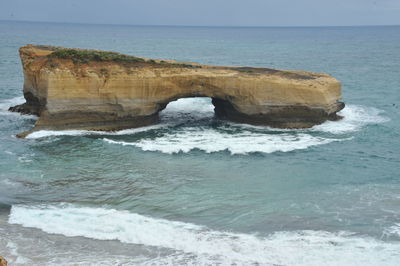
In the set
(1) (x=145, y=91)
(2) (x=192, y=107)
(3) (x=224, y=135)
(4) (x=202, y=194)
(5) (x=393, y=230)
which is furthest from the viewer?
(2) (x=192, y=107)

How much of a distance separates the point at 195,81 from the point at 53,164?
36.2 ft

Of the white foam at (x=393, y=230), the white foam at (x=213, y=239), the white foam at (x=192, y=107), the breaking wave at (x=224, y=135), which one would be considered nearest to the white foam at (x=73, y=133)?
the breaking wave at (x=224, y=135)

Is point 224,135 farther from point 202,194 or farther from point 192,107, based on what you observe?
point 202,194

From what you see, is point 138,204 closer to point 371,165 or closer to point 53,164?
point 53,164

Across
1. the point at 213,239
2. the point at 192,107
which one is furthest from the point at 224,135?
the point at 213,239

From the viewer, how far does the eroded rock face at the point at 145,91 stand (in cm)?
3133

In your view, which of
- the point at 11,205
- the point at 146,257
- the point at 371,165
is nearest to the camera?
the point at 146,257

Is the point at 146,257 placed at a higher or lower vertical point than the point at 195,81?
lower

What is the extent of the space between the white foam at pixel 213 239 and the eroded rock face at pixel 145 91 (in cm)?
1181

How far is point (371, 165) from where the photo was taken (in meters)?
26.2

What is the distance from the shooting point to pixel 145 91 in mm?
32344

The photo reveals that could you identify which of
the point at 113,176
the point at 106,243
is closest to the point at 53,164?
the point at 113,176

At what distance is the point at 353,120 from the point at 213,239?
67.6ft

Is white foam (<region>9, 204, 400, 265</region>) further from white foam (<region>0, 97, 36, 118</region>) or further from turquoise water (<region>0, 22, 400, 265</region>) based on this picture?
white foam (<region>0, 97, 36, 118</region>)
